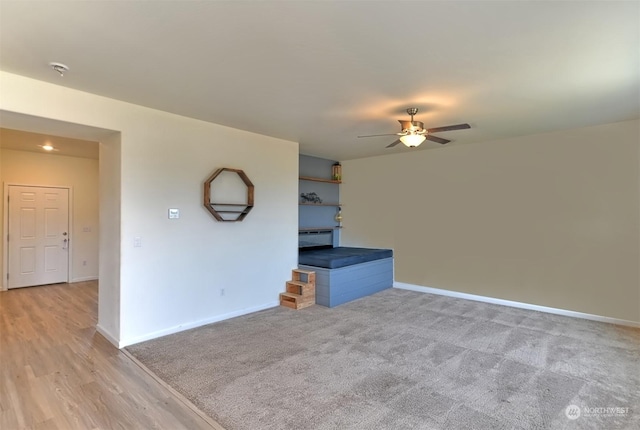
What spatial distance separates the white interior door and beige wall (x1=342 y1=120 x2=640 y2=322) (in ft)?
19.8

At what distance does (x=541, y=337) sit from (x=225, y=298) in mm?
3775

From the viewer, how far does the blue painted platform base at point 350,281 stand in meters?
4.87

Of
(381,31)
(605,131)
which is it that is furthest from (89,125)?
(605,131)

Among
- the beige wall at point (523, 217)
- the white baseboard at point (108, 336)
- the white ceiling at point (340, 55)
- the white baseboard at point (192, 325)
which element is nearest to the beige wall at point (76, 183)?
the white baseboard at point (108, 336)

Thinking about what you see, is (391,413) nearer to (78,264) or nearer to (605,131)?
(605,131)

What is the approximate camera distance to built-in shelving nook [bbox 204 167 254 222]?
408cm

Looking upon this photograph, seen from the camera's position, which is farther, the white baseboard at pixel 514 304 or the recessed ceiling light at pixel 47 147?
the recessed ceiling light at pixel 47 147

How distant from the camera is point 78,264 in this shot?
6.51 m

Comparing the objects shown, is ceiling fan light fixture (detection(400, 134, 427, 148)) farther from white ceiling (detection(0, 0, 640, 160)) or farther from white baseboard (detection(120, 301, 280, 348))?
white baseboard (detection(120, 301, 280, 348))

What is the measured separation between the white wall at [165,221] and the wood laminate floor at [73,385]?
40 centimetres

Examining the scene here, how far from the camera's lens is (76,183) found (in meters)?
6.50

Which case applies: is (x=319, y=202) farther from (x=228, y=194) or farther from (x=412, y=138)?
(x=412, y=138)

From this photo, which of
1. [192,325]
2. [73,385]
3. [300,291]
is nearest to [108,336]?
[192,325]

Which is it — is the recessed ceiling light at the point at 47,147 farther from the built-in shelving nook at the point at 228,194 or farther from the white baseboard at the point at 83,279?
the built-in shelving nook at the point at 228,194
